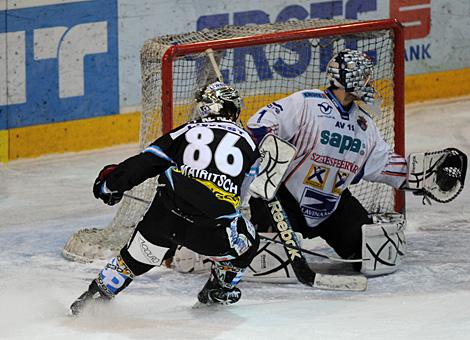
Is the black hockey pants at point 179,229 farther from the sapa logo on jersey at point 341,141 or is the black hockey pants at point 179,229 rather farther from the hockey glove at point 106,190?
the sapa logo on jersey at point 341,141

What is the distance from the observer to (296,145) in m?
5.82

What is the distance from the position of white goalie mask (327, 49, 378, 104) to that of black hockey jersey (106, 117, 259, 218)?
1.03 m

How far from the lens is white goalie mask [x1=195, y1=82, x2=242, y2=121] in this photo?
496 centimetres

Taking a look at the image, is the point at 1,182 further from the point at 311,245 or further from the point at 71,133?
the point at 311,245

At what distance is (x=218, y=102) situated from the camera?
496cm

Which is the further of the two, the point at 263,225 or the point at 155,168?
the point at 263,225

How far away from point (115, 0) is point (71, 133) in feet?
2.80

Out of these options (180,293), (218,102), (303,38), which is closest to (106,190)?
(218,102)

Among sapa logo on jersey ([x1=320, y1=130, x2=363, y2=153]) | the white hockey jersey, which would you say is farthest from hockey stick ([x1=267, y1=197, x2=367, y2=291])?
sapa logo on jersey ([x1=320, y1=130, x2=363, y2=153])

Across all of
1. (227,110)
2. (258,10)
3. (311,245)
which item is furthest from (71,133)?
(227,110)

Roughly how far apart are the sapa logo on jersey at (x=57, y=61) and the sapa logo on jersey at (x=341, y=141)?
267 centimetres

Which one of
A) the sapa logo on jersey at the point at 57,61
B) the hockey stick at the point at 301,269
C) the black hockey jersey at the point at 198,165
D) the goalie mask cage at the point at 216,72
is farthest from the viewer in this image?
the sapa logo on jersey at the point at 57,61

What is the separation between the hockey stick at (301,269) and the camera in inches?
226

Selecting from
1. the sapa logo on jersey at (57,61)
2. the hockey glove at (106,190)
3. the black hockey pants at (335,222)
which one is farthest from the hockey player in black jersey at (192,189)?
the sapa logo on jersey at (57,61)
